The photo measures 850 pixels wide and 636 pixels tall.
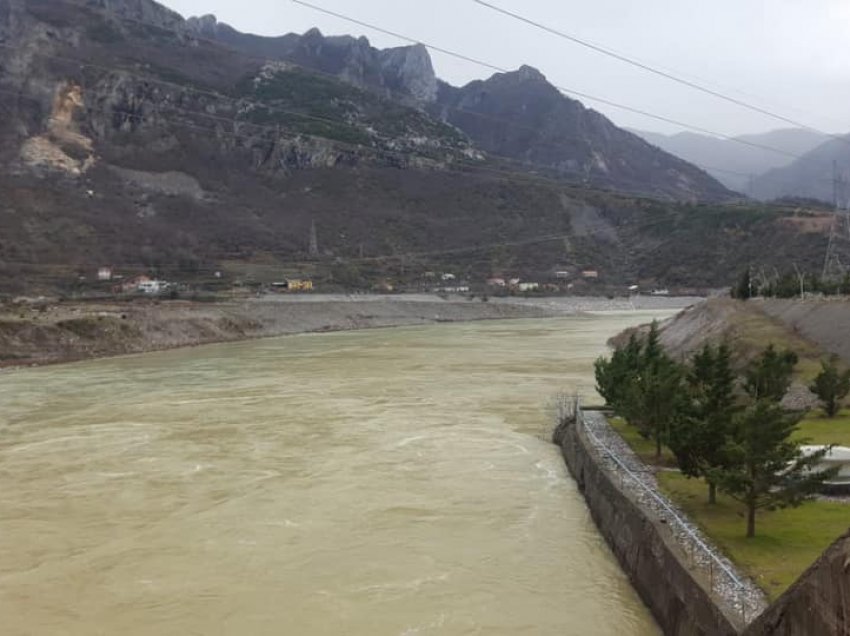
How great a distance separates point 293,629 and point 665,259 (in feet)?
432

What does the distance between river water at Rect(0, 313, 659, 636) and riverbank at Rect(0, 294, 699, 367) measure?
720 inches

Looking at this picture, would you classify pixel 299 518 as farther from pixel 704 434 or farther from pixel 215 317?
pixel 215 317

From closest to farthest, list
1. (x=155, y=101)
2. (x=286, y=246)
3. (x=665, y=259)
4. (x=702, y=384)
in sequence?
(x=702, y=384) → (x=286, y=246) → (x=665, y=259) → (x=155, y=101)

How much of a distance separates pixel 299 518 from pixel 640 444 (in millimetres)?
8299

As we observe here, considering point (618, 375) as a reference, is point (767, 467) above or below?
above

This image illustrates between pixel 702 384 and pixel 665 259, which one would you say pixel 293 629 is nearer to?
pixel 702 384

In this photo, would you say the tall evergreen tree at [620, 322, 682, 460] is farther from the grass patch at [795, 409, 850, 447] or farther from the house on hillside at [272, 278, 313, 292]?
the house on hillside at [272, 278, 313, 292]

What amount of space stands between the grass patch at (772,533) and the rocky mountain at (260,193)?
294ft

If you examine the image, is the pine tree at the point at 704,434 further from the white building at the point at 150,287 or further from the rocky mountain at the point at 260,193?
the rocky mountain at the point at 260,193

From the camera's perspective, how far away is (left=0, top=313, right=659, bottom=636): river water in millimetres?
11125

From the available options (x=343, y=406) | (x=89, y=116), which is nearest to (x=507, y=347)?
(x=343, y=406)

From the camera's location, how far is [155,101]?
505 feet

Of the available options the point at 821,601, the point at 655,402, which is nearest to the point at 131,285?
the point at 655,402

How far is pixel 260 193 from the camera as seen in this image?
146 m
